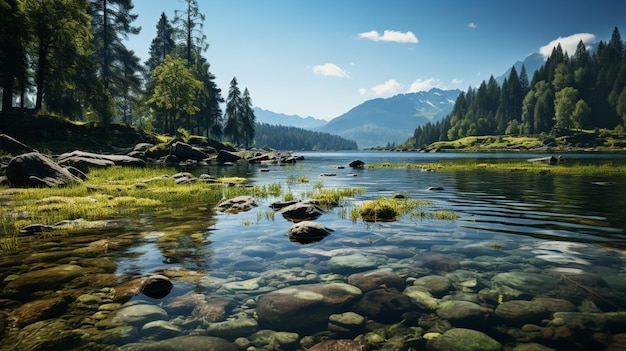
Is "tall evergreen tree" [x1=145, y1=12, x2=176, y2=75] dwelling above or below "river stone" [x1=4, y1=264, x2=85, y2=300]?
above

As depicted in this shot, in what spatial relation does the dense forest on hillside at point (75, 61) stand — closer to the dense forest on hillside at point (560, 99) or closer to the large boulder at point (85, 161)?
the large boulder at point (85, 161)

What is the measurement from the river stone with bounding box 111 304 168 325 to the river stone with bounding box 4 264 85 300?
5.78 feet

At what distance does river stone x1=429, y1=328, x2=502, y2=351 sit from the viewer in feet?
13.4

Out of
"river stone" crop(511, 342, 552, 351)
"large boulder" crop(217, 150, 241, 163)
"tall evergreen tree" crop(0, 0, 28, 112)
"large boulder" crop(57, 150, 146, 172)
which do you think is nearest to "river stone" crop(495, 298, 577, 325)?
"river stone" crop(511, 342, 552, 351)

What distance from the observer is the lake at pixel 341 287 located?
4348 millimetres

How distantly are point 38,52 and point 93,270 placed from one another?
1726 inches

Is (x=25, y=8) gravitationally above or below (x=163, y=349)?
above

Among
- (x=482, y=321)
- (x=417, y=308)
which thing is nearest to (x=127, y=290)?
(x=417, y=308)

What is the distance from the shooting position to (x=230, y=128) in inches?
3472

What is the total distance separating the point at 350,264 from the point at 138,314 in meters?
4.00

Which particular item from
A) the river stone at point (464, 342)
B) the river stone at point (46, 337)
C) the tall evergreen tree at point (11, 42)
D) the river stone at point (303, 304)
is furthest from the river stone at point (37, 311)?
the tall evergreen tree at point (11, 42)

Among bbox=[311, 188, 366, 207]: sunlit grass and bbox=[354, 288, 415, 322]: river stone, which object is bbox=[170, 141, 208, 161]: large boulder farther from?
bbox=[354, 288, 415, 322]: river stone

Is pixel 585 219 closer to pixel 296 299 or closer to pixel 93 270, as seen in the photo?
pixel 296 299

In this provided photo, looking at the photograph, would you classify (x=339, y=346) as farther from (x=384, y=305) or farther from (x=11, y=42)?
(x=11, y=42)
